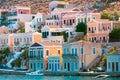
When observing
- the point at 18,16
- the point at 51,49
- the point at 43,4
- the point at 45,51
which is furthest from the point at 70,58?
the point at 43,4

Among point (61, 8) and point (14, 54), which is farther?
point (61, 8)

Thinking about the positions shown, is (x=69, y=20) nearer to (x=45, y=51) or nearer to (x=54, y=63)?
(x=45, y=51)

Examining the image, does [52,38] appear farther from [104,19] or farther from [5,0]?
[5,0]

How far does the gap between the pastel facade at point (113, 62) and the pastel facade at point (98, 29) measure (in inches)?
523

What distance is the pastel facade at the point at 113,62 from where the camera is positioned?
7156 cm

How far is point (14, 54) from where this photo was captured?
89750 millimetres

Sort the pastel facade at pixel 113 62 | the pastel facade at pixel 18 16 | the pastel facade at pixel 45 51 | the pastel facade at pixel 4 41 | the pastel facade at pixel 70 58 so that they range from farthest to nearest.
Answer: the pastel facade at pixel 18 16, the pastel facade at pixel 4 41, the pastel facade at pixel 45 51, the pastel facade at pixel 70 58, the pastel facade at pixel 113 62

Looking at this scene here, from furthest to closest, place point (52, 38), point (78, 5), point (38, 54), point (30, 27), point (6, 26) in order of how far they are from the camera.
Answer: point (78, 5) → point (6, 26) → point (30, 27) → point (52, 38) → point (38, 54)

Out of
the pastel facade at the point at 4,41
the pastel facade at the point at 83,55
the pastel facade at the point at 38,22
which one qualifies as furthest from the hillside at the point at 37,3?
the pastel facade at the point at 83,55

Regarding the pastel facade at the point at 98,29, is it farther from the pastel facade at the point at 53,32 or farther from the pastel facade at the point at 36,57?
the pastel facade at the point at 36,57

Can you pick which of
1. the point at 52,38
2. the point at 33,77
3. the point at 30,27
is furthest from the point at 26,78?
the point at 30,27

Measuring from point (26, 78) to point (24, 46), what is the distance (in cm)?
1996

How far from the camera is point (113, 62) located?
71.9m

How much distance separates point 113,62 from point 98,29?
1547cm
